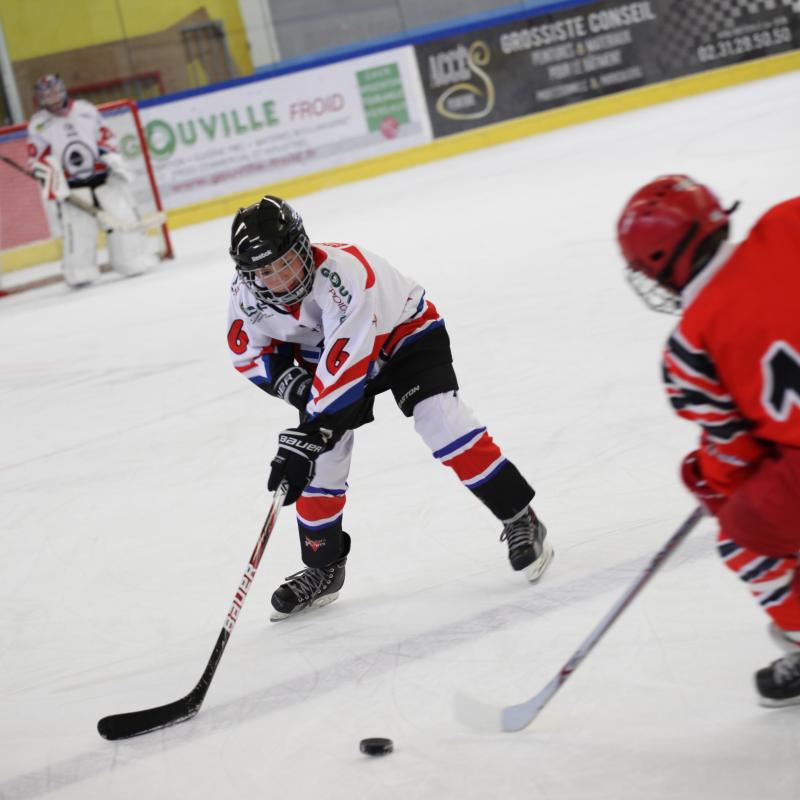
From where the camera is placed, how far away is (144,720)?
211 cm

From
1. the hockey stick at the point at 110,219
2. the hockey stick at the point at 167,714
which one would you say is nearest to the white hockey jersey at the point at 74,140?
the hockey stick at the point at 110,219

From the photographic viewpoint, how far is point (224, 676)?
2.30 meters

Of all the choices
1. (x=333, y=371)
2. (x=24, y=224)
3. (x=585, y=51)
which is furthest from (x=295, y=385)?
(x=585, y=51)

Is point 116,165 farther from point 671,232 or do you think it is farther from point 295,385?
point 671,232

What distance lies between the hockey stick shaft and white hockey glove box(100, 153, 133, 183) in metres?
7.16

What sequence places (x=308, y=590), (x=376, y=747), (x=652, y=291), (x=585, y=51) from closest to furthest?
(x=652, y=291)
(x=376, y=747)
(x=308, y=590)
(x=585, y=51)

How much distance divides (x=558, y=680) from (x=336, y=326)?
82 cm

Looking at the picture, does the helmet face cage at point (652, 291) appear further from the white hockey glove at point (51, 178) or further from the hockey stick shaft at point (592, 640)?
the white hockey glove at point (51, 178)

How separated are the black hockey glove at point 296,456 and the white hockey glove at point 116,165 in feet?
21.6

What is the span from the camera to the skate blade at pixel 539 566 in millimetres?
2418

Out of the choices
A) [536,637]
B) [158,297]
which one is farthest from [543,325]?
[158,297]

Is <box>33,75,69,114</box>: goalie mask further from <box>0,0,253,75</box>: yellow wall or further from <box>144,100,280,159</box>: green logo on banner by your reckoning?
<box>0,0,253,75</box>: yellow wall

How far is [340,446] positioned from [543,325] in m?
2.11

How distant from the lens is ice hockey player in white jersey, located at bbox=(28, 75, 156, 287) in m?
8.33
